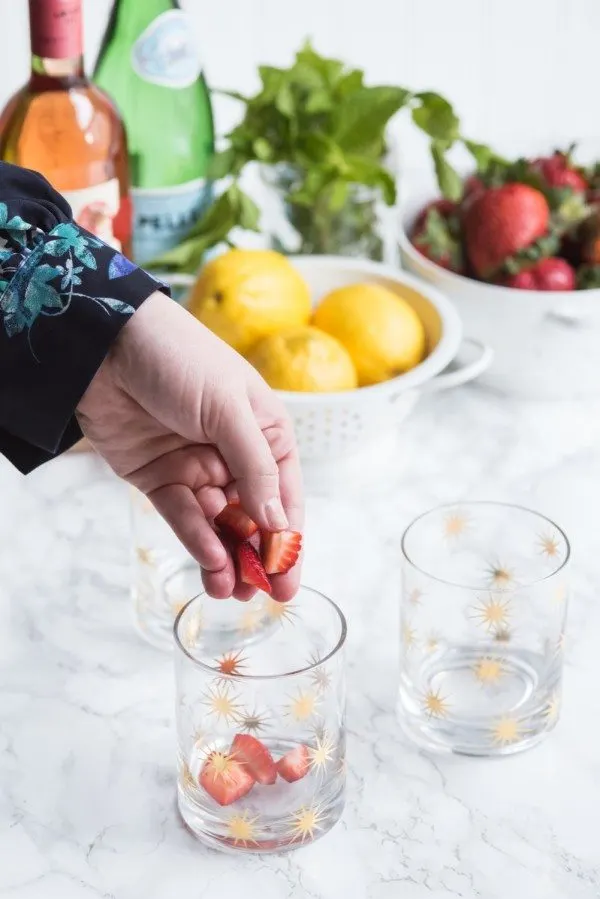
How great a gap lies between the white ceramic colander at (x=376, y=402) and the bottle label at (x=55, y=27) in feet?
0.84

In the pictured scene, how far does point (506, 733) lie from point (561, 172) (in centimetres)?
69

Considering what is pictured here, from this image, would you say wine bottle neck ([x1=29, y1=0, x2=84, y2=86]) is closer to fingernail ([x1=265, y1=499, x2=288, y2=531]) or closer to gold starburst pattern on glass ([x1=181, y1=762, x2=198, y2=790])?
fingernail ([x1=265, y1=499, x2=288, y2=531])

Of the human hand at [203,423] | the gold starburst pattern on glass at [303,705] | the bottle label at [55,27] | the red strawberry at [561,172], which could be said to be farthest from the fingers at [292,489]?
the red strawberry at [561,172]

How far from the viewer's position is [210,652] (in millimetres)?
828

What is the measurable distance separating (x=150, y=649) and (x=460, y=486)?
0.36 metres

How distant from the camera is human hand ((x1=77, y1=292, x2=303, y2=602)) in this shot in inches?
30.3

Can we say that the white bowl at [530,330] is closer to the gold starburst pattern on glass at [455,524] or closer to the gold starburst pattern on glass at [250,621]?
the gold starburst pattern on glass at [455,524]

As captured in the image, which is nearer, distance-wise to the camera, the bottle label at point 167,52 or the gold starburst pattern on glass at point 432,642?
the gold starburst pattern on glass at point 432,642

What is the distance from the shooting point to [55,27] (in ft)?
3.47

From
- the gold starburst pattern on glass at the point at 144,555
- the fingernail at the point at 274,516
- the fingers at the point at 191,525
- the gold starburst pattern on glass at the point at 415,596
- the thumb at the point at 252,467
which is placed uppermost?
the thumb at the point at 252,467

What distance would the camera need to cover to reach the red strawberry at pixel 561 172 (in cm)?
128

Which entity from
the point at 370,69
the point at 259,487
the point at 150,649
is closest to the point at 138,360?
the point at 259,487

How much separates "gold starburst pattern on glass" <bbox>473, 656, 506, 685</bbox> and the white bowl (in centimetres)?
45

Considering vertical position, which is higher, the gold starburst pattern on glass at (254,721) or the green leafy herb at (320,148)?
the green leafy herb at (320,148)
